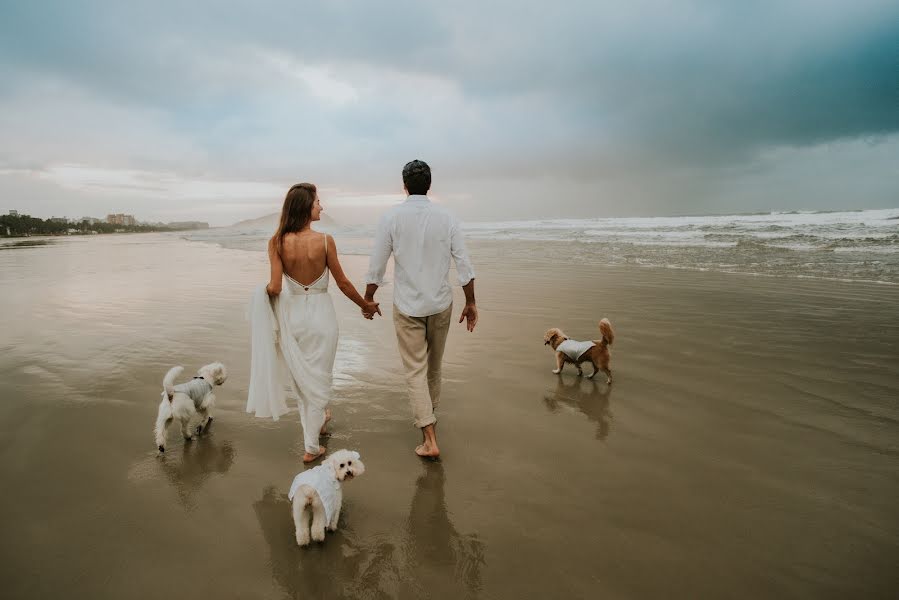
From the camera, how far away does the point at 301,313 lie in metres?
3.68

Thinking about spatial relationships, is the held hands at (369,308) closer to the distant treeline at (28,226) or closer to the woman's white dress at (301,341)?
the woman's white dress at (301,341)

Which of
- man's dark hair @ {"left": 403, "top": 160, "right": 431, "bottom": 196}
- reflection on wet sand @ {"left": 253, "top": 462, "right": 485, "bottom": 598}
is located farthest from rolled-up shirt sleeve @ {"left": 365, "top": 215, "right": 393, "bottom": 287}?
reflection on wet sand @ {"left": 253, "top": 462, "right": 485, "bottom": 598}

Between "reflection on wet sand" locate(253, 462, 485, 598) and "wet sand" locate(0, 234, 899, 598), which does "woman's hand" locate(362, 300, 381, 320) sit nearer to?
"wet sand" locate(0, 234, 899, 598)

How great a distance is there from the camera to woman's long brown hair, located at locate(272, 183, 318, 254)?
3.60 m

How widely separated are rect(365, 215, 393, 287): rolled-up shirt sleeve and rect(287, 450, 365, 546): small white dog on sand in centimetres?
156

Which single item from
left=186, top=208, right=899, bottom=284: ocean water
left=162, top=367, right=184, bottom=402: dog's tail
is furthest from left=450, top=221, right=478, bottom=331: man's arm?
left=186, top=208, right=899, bottom=284: ocean water

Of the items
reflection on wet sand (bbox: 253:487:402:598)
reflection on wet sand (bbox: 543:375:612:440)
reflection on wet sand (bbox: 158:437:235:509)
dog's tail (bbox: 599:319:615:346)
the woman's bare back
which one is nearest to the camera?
reflection on wet sand (bbox: 253:487:402:598)

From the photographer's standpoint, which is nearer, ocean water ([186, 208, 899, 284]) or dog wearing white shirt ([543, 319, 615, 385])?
dog wearing white shirt ([543, 319, 615, 385])

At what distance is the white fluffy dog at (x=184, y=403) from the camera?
3.72 m

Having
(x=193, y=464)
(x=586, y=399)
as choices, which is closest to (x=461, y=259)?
(x=586, y=399)

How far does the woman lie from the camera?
142 inches

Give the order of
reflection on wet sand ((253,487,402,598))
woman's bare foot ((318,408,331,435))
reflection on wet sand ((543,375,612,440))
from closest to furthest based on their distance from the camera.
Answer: reflection on wet sand ((253,487,402,598))
woman's bare foot ((318,408,331,435))
reflection on wet sand ((543,375,612,440))

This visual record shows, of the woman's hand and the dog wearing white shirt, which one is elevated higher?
the woman's hand

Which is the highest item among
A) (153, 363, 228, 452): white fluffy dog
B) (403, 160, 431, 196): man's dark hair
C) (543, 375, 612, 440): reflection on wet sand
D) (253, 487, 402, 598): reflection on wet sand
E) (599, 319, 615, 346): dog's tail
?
(403, 160, 431, 196): man's dark hair
